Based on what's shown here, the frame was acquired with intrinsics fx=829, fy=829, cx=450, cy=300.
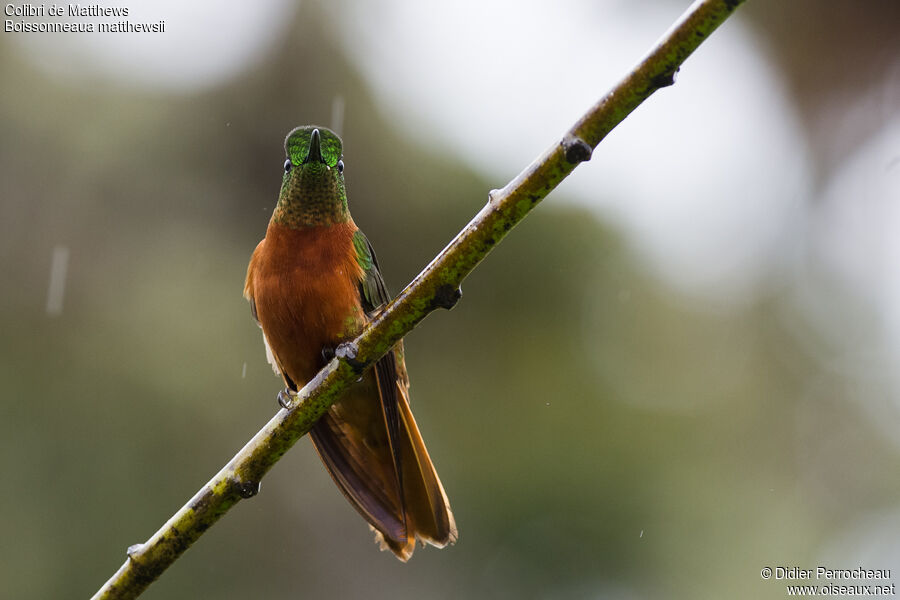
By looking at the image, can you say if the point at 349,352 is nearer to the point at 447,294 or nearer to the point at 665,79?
the point at 447,294

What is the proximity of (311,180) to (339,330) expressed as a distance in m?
0.65

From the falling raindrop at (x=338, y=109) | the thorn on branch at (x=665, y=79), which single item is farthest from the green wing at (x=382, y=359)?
the falling raindrop at (x=338, y=109)

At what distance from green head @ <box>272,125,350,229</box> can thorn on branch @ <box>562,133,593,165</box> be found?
169 centimetres

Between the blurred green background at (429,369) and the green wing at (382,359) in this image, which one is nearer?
the green wing at (382,359)

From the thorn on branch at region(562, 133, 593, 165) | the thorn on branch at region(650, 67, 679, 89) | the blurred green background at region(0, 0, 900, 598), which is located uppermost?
the thorn on branch at region(650, 67, 679, 89)

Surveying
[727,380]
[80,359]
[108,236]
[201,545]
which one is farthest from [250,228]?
[727,380]

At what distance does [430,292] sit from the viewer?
2146 millimetres

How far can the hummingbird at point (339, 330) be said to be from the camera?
3.23 m

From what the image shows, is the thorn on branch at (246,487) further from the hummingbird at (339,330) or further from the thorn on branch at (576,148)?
the thorn on branch at (576,148)

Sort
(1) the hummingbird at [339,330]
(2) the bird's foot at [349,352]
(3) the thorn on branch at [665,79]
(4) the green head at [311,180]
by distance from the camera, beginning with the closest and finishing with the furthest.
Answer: (3) the thorn on branch at [665,79]
(2) the bird's foot at [349,352]
(1) the hummingbird at [339,330]
(4) the green head at [311,180]

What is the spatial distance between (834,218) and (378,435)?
7243 millimetres

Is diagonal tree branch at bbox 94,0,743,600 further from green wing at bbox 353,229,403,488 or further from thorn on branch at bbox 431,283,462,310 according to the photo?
green wing at bbox 353,229,403,488

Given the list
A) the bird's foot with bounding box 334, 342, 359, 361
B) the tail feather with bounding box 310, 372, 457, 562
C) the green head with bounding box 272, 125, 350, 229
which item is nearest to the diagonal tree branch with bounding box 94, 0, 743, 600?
the bird's foot with bounding box 334, 342, 359, 361

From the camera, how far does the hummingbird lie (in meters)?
3.23
